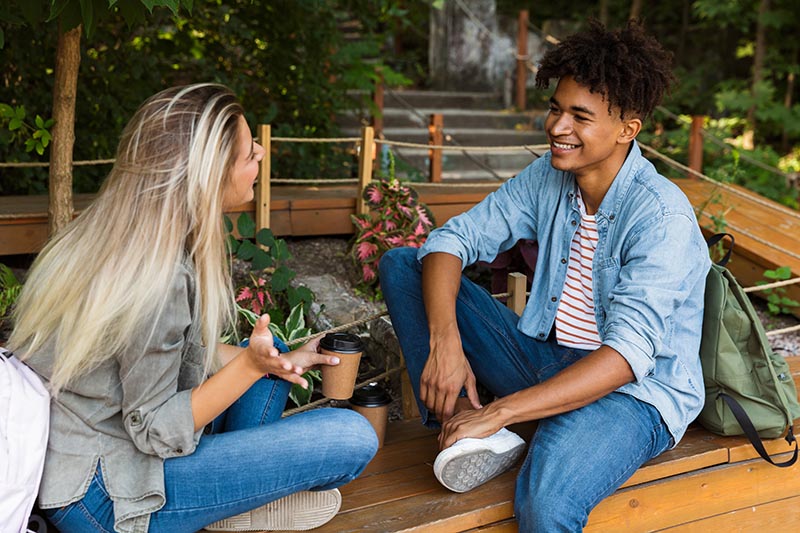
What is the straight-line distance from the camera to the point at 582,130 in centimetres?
251

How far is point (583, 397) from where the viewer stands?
90.2 inches

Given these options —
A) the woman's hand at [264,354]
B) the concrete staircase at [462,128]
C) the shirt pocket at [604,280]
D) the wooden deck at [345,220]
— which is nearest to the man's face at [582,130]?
the shirt pocket at [604,280]

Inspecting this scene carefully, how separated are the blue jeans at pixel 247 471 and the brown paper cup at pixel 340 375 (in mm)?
172

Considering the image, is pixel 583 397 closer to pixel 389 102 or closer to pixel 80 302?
pixel 80 302

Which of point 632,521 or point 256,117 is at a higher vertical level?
point 256,117

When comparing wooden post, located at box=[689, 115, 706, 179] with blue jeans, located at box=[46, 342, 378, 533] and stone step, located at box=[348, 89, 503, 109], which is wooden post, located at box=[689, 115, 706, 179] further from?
blue jeans, located at box=[46, 342, 378, 533]

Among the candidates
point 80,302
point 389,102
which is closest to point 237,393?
point 80,302

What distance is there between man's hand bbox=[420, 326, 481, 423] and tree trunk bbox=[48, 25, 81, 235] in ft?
5.07

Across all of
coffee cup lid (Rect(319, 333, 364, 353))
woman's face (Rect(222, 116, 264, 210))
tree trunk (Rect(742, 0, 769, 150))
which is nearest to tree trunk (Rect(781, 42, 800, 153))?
tree trunk (Rect(742, 0, 769, 150))

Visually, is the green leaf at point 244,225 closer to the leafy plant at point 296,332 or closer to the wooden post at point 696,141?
the leafy plant at point 296,332

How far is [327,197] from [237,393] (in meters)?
3.47

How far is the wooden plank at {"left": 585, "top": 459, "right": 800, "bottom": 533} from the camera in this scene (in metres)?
2.49

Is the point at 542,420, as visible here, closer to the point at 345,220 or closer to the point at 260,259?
the point at 260,259

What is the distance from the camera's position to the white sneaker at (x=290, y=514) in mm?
2141
